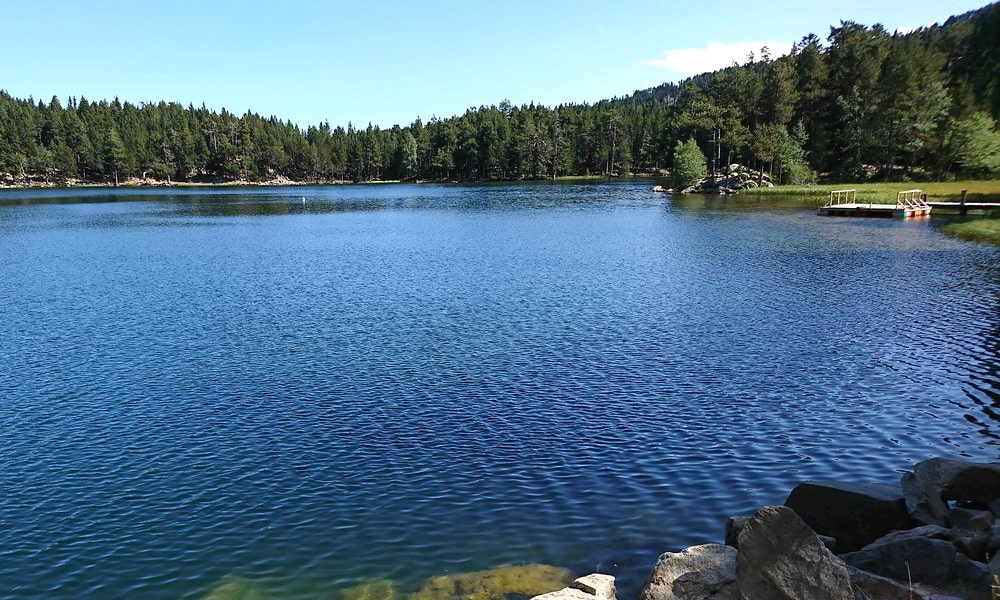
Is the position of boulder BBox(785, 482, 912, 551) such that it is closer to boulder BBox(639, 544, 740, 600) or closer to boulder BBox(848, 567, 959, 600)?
boulder BBox(848, 567, 959, 600)

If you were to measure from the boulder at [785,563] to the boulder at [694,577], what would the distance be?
0.81 m

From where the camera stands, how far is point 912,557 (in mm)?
12953

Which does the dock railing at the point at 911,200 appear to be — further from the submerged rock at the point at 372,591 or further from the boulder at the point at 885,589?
the submerged rock at the point at 372,591

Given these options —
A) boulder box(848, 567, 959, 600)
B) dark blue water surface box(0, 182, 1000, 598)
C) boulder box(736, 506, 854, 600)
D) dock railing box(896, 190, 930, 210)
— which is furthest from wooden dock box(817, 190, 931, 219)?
boulder box(736, 506, 854, 600)

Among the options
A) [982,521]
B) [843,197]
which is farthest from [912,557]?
[843,197]

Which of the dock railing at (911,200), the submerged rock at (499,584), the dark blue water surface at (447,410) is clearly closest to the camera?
the submerged rock at (499,584)

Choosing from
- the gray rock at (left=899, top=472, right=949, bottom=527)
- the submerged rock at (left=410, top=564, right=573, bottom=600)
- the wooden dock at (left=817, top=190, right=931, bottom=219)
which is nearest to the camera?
the submerged rock at (left=410, top=564, right=573, bottom=600)

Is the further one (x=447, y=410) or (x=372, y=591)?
(x=447, y=410)

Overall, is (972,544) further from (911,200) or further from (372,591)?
(911,200)

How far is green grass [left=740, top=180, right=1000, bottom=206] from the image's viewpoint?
105 meters

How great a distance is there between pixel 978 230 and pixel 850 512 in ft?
244

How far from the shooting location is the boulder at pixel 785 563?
10.9 m

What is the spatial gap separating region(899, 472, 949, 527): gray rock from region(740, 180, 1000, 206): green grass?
344 ft

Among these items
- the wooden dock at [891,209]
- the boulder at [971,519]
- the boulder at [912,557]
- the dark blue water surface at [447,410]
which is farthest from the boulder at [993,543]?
the wooden dock at [891,209]
